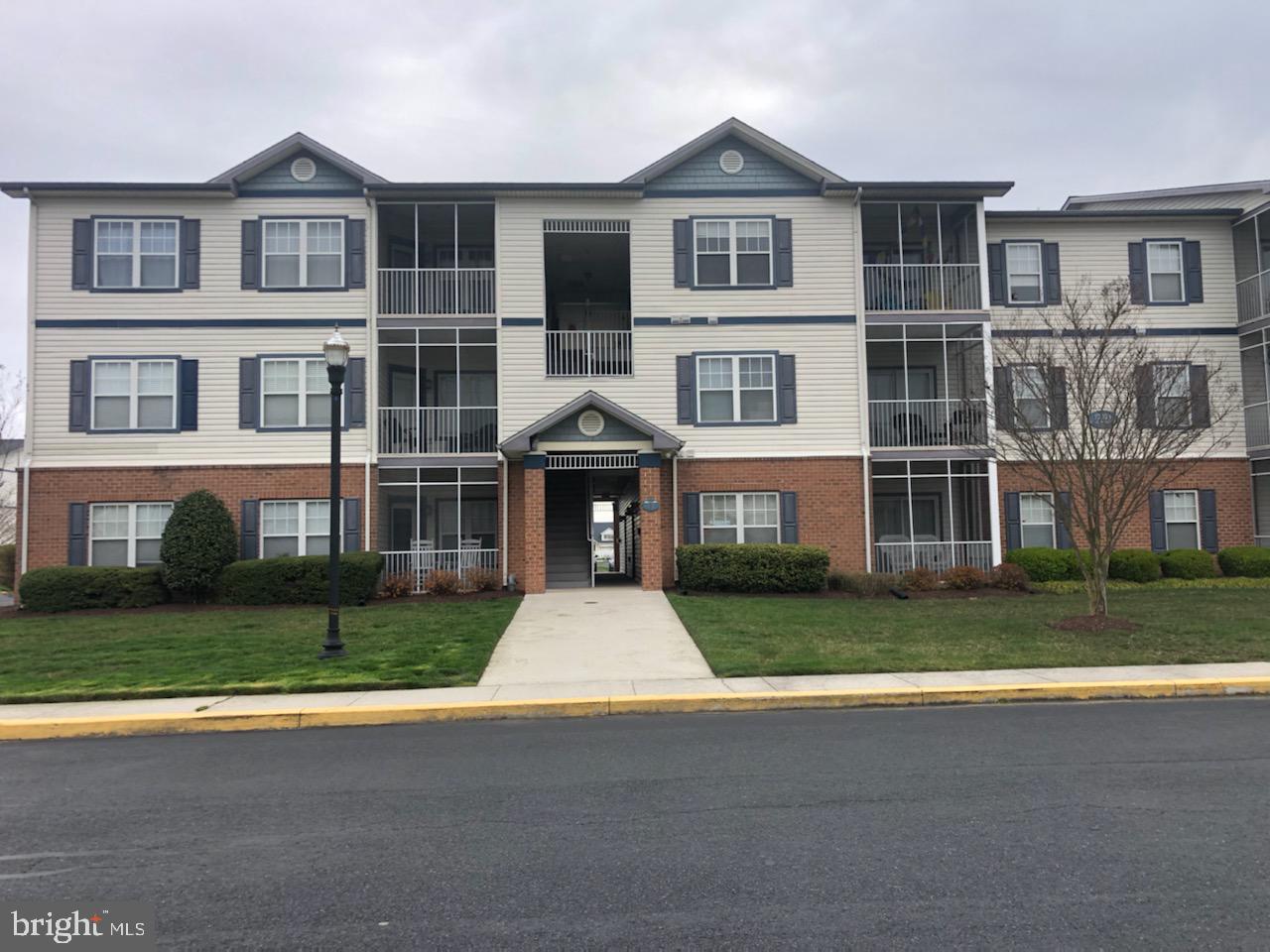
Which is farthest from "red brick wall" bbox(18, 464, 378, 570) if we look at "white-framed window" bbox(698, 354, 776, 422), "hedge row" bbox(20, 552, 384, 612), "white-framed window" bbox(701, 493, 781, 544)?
"white-framed window" bbox(698, 354, 776, 422)

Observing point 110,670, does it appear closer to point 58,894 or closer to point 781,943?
point 58,894

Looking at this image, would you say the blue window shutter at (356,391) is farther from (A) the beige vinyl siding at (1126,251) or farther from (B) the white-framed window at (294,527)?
(A) the beige vinyl siding at (1126,251)

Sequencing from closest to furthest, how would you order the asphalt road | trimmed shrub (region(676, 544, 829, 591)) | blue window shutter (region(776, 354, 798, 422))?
the asphalt road
trimmed shrub (region(676, 544, 829, 591))
blue window shutter (region(776, 354, 798, 422))

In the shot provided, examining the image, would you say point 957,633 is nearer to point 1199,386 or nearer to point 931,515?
point 931,515

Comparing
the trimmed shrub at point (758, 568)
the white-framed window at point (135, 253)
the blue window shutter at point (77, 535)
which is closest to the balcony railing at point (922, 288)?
the trimmed shrub at point (758, 568)

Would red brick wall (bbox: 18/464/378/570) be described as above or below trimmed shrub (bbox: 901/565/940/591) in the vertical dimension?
above

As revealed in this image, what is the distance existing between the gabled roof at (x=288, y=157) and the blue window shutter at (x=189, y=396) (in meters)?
4.29

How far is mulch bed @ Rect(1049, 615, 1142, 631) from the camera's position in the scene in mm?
12895

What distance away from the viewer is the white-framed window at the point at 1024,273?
21.7m

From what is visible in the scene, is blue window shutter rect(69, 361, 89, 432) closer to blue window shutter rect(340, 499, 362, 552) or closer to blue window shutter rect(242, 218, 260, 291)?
blue window shutter rect(242, 218, 260, 291)

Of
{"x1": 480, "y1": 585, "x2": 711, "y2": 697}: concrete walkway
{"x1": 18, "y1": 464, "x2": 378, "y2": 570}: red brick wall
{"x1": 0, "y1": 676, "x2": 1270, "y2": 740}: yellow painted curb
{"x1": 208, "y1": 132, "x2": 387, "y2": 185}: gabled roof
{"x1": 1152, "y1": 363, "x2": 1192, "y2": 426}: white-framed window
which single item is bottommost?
{"x1": 0, "y1": 676, "x2": 1270, "y2": 740}: yellow painted curb

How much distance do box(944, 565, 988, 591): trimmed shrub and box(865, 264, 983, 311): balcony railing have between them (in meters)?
6.19

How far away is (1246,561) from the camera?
19.7 m

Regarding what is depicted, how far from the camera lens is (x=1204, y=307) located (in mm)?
21812
